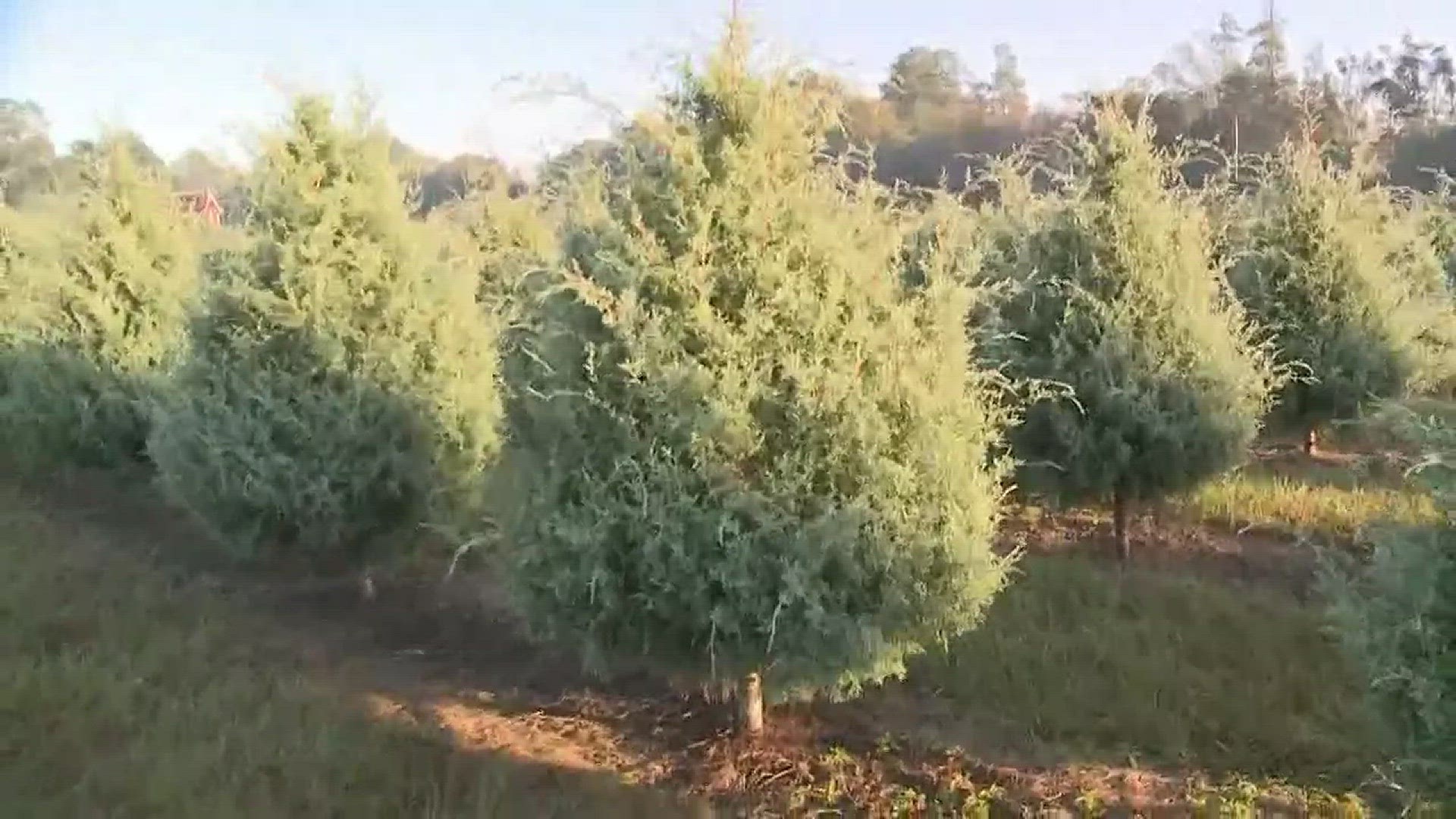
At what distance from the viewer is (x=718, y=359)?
15.9 feet

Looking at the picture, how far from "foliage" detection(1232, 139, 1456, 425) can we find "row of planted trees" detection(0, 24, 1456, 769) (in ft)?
0.10

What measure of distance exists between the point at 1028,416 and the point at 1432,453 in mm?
4337

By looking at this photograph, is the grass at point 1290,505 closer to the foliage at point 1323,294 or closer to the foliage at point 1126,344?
the foliage at point 1126,344

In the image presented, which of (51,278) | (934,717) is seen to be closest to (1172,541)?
(934,717)

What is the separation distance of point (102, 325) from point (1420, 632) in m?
11.3

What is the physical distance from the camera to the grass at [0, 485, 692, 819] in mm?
4871

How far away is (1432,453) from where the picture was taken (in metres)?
3.61

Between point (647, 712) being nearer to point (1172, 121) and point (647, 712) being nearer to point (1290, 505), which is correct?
point (1290, 505)

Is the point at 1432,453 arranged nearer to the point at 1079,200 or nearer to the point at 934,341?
the point at 934,341

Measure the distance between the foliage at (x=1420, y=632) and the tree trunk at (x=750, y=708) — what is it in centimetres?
272

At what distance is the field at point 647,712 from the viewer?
196 inches

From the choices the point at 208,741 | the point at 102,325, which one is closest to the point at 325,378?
the point at 208,741

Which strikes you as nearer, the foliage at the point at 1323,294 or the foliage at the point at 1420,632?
the foliage at the point at 1420,632

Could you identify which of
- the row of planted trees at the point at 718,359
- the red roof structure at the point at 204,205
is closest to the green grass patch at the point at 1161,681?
A: the row of planted trees at the point at 718,359
